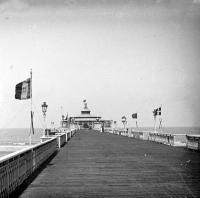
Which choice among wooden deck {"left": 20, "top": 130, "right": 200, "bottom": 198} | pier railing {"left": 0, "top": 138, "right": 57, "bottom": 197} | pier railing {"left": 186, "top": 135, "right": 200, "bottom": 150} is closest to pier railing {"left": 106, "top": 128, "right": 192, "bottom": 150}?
pier railing {"left": 186, "top": 135, "right": 200, "bottom": 150}

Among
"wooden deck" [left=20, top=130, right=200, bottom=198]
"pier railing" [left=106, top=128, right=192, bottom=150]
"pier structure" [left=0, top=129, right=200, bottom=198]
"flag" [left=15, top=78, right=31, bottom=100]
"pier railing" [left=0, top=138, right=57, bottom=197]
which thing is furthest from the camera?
"pier railing" [left=106, top=128, right=192, bottom=150]

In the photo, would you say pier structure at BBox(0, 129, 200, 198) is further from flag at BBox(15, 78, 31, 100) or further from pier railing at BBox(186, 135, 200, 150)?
pier railing at BBox(186, 135, 200, 150)

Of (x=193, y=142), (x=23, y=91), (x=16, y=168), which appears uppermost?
(x=23, y=91)

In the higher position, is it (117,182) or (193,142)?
(193,142)

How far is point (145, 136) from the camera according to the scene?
136 ft

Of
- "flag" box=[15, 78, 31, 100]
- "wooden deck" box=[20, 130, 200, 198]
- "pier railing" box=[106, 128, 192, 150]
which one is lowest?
"wooden deck" box=[20, 130, 200, 198]

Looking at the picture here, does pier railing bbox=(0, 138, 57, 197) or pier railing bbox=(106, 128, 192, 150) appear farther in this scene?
pier railing bbox=(106, 128, 192, 150)

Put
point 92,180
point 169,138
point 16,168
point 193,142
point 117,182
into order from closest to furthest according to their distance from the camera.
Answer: point 16,168
point 117,182
point 92,180
point 193,142
point 169,138

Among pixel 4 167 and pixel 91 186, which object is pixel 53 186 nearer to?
pixel 91 186

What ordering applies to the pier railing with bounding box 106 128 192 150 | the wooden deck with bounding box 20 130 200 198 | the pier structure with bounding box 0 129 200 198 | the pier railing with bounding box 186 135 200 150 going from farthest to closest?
the pier railing with bounding box 106 128 192 150 → the pier railing with bounding box 186 135 200 150 → the wooden deck with bounding box 20 130 200 198 → the pier structure with bounding box 0 129 200 198

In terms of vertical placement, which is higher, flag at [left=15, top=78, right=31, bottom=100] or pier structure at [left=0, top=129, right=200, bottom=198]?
flag at [left=15, top=78, right=31, bottom=100]

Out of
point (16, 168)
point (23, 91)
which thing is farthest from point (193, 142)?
point (16, 168)

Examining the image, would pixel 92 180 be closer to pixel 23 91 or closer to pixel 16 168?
pixel 16 168

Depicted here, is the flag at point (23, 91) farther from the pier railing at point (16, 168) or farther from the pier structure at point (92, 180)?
the pier railing at point (16, 168)
